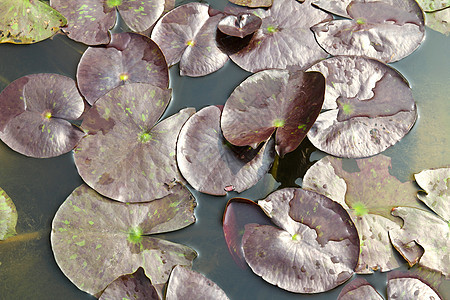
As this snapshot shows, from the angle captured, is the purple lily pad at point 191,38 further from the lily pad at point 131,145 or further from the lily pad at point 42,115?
the lily pad at point 42,115

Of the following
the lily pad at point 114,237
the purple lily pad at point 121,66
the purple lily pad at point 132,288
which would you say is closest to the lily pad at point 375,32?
the purple lily pad at point 121,66

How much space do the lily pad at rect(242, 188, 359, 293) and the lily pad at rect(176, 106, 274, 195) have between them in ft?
0.52

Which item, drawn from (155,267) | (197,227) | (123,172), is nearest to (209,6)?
(123,172)

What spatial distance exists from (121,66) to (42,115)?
46cm

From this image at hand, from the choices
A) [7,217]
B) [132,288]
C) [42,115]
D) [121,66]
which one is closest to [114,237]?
[132,288]

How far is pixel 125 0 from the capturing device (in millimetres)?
2340

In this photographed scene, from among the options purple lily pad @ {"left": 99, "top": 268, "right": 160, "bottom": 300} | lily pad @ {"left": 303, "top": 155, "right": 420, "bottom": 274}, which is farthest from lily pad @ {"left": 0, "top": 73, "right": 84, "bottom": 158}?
lily pad @ {"left": 303, "top": 155, "right": 420, "bottom": 274}

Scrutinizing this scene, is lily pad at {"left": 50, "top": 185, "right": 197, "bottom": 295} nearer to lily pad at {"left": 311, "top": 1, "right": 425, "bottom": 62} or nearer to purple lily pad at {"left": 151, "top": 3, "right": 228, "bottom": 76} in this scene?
purple lily pad at {"left": 151, "top": 3, "right": 228, "bottom": 76}

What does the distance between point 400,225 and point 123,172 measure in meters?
1.27

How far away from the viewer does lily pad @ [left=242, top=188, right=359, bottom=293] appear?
1.71 m

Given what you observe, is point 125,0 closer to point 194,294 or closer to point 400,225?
point 194,294

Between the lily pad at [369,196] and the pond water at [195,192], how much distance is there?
6 cm

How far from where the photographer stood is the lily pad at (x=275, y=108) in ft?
6.10

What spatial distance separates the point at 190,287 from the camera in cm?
166
